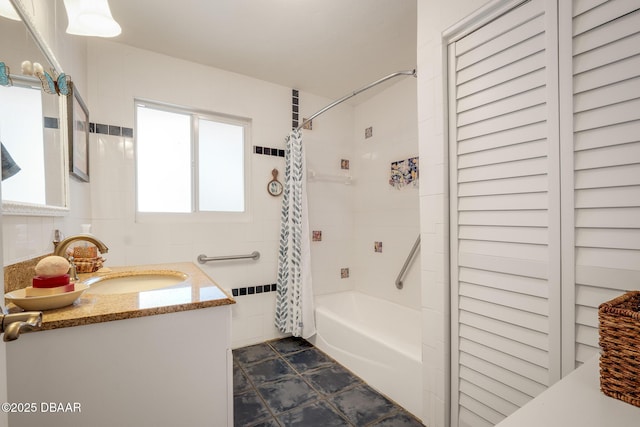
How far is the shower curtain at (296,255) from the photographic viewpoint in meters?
2.38

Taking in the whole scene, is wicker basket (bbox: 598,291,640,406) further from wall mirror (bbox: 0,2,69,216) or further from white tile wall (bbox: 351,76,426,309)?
white tile wall (bbox: 351,76,426,309)

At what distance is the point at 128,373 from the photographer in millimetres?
809

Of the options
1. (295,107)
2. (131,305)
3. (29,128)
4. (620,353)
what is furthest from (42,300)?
(295,107)

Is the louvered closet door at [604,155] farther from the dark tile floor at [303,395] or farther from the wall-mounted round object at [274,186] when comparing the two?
the wall-mounted round object at [274,186]

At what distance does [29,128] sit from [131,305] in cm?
66

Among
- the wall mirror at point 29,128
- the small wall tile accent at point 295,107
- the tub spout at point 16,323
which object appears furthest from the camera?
the small wall tile accent at point 295,107

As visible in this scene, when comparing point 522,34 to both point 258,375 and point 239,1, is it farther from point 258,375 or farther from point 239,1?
point 258,375

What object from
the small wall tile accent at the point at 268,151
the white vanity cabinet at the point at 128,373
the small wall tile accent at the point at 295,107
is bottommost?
the white vanity cabinet at the point at 128,373


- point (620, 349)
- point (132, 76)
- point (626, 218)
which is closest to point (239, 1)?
point (132, 76)

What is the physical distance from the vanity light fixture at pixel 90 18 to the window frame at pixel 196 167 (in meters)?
0.92

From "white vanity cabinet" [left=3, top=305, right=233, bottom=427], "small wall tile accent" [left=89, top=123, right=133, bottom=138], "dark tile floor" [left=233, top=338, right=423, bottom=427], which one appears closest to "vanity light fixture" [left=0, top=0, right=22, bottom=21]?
"white vanity cabinet" [left=3, top=305, right=233, bottom=427]

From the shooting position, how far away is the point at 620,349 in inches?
23.0

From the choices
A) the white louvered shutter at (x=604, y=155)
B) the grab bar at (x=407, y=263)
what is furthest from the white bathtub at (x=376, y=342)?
the white louvered shutter at (x=604, y=155)

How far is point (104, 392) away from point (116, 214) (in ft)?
4.83
